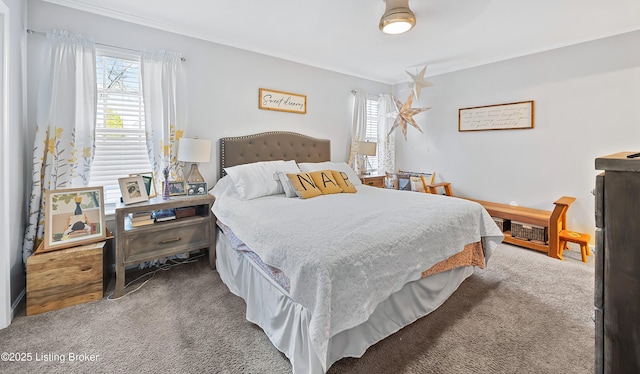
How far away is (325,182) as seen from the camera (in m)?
3.07

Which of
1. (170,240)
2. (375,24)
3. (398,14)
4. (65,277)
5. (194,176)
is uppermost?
(375,24)

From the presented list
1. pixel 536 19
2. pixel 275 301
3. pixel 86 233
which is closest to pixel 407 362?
pixel 275 301

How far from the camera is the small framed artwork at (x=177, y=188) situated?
2.73 meters

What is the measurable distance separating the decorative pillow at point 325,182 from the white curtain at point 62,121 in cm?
212

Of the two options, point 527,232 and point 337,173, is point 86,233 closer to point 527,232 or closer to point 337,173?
point 337,173

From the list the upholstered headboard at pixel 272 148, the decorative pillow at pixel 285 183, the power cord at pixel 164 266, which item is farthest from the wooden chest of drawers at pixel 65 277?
the decorative pillow at pixel 285 183

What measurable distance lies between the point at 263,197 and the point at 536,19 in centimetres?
320

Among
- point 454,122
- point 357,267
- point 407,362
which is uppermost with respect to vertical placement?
point 454,122

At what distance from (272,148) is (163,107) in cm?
130

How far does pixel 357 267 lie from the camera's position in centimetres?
143

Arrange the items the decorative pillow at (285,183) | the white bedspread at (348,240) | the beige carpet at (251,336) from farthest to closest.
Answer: the decorative pillow at (285,183) < the beige carpet at (251,336) < the white bedspread at (348,240)

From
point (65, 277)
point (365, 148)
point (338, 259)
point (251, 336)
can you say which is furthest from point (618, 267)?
point (365, 148)

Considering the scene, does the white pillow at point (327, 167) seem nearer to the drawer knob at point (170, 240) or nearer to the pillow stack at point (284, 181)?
the pillow stack at point (284, 181)

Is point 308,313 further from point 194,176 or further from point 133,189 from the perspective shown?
point 194,176
